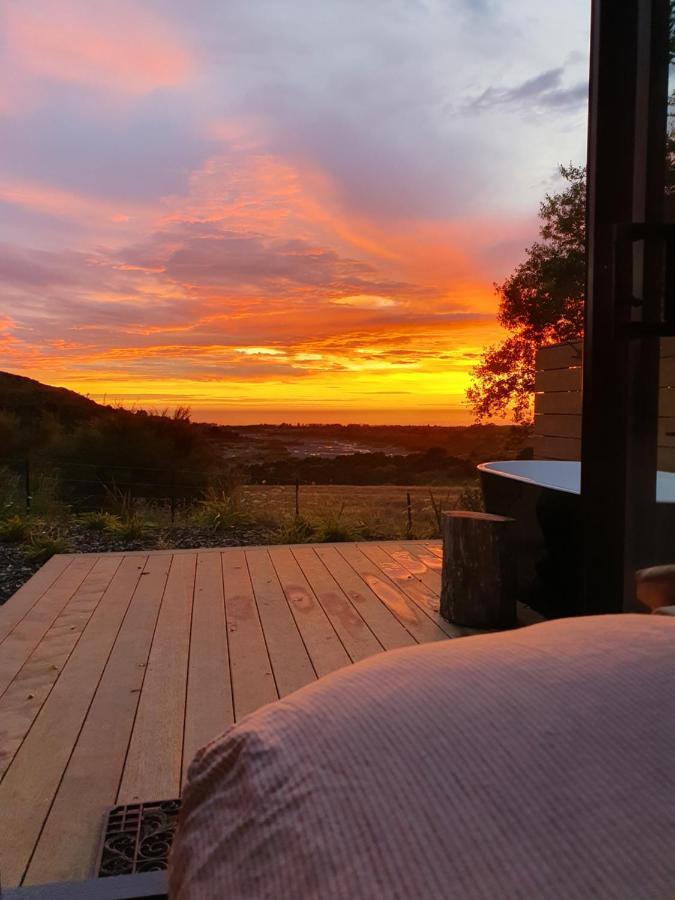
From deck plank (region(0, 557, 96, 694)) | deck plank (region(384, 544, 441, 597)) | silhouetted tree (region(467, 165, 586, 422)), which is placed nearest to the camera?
deck plank (region(0, 557, 96, 694))

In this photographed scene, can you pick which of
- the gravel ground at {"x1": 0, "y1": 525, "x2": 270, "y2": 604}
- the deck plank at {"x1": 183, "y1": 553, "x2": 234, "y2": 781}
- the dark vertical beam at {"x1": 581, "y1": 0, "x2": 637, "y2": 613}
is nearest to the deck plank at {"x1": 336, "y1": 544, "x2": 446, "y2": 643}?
the deck plank at {"x1": 183, "y1": 553, "x2": 234, "y2": 781}

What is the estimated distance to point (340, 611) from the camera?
10.5ft

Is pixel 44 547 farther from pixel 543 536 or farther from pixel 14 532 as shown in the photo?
pixel 543 536

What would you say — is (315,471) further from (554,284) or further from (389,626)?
(389,626)

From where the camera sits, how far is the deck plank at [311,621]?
2.57 m

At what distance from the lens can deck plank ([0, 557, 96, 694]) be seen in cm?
257

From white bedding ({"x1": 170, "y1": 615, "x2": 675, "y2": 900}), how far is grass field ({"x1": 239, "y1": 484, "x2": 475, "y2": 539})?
15.3 feet

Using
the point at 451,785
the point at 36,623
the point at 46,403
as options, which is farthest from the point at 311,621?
the point at 46,403

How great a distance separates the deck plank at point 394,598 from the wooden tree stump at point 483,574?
166 mm

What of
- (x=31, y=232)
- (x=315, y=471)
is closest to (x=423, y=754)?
(x=31, y=232)

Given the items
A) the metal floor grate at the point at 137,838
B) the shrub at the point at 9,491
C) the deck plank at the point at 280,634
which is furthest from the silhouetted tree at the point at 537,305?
the metal floor grate at the point at 137,838

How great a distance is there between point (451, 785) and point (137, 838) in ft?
4.67

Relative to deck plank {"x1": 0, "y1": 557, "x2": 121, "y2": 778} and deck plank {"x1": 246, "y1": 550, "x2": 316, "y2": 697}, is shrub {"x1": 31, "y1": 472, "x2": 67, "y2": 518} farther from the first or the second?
deck plank {"x1": 246, "y1": 550, "x2": 316, "y2": 697}

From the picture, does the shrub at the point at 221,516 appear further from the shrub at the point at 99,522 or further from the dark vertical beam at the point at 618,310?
the dark vertical beam at the point at 618,310
